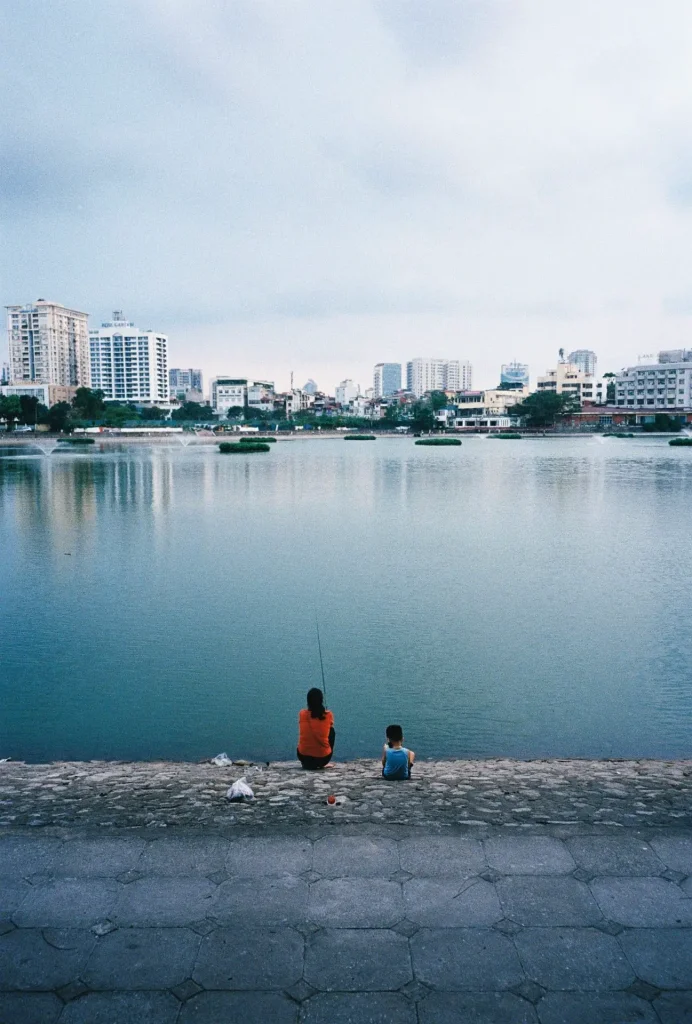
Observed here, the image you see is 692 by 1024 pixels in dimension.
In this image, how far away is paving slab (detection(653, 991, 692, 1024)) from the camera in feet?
12.3

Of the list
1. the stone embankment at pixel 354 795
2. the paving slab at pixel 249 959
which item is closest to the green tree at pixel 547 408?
the stone embankment at pixel 354 795

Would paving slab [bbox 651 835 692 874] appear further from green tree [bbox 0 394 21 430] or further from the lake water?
green tree [bbox 0 394 21 430]

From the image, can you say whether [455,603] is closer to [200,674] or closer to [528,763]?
[200,674]

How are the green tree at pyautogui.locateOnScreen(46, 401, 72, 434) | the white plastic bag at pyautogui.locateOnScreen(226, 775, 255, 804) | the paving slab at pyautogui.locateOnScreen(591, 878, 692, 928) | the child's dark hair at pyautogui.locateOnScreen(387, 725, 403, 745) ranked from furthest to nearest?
the green tree at pyautogui.locateOnScreen(46, 401, 72, 434)
the child's dark hair at pyautogui.locateOnScreen(387, 725, 403, 745)
the white plastic bag at pyautogui.locateOnScreen(226, 775, 255, 804)
the paving slab at pyautogui.locateOnScreen(591, 878, 692, 928)

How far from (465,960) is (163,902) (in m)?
1.74

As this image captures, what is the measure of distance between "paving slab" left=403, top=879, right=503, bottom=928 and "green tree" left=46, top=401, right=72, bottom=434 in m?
115

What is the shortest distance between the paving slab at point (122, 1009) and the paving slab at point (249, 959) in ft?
0.66

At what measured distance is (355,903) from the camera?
4.65 metres

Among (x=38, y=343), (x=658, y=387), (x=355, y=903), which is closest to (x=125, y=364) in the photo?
(x=38, y=343)

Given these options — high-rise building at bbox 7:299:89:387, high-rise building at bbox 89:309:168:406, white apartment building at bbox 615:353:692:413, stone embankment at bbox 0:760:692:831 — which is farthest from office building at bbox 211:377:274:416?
stone embankment at bbox 0:760:692:831

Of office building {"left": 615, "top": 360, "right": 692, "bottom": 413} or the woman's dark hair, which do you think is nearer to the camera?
the woman's dark hair

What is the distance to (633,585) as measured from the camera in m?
17.5

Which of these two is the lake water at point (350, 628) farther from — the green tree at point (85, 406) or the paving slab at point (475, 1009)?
the green tree at point (85, 406)

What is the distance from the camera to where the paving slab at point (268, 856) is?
5.05 meters
